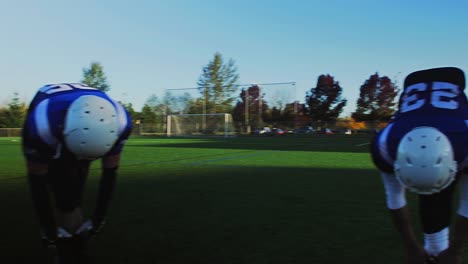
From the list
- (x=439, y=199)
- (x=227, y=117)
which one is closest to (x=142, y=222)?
(x=439, y=199)

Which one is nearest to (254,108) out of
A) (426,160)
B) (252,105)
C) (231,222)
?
(252,105)

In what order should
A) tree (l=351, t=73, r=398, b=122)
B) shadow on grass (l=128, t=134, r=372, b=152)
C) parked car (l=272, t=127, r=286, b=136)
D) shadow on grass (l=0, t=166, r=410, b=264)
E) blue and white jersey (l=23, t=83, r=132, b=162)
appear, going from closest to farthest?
blue and white jersey (l=23, t=83, r=132, b=162) → shadow on grass (l=0, t=166, r=410, b=264) → shadow on grass (l=128, t=134, r=372, b=152) → parked car (l=272, t=127, r=286, b=136) → tree (l=351, t=73, r=398, b=122)

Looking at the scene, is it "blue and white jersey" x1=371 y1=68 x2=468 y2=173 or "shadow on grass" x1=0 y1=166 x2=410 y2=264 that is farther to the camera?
"shadow on grass" x1=0 y1=166 x2=410 y2=264

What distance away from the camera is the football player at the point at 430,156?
187 centimetres

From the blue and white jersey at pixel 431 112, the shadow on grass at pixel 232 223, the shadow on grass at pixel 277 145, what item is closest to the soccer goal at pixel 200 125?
the shadow on grass at pixel 277 145

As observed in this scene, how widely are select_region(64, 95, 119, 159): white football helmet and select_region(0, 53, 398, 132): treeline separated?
154ft

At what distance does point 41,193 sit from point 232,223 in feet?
7.73

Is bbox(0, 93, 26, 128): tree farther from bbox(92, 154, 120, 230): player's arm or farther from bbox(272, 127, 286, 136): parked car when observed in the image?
bbox(92, 154, 120, 230): player's arm

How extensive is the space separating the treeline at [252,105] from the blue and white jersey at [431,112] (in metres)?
47.0

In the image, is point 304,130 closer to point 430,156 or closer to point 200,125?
point 200,125

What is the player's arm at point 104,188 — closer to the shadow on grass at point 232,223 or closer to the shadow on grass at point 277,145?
the shadow on grass at point 232,223

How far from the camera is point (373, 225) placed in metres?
4.36

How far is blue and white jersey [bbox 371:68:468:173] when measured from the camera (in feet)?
6.71

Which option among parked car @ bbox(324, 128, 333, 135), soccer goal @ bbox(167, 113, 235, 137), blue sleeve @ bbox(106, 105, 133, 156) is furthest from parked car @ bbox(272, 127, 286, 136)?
blue sleeve @ bbox(106, 105, 133, 156)
